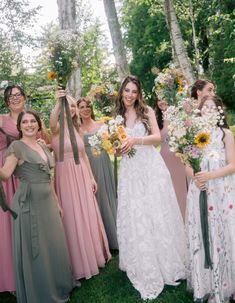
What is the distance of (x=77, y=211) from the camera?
5.48 metres

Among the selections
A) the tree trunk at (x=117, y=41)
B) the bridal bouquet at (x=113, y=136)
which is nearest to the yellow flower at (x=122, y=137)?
the bridal bouquet at (x=113, y=136)

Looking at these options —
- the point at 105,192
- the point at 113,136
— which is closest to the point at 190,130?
the point at 113,136

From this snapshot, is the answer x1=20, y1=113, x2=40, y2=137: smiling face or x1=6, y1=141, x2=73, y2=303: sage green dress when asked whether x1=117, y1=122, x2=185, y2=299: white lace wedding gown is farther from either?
x1=20, y1=113, x2=40, y2=137: smiling face

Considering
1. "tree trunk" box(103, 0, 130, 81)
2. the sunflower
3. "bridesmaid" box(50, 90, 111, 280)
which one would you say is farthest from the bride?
"tree trunk" box(103, 0, 130, 81)

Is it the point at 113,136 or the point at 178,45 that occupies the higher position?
the point at 178,45

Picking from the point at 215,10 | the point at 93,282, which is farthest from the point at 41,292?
the point at 215,10

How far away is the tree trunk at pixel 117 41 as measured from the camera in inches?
426

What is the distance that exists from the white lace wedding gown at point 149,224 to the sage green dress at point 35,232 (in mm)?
929

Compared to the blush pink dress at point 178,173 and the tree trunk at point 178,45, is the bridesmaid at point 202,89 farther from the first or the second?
the tree trunk at point 178,45

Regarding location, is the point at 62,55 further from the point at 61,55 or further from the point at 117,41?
the point at 117,41

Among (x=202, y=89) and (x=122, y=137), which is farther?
(x=202, y=89)

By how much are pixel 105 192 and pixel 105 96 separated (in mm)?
1622

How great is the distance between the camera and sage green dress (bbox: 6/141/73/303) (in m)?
4.58

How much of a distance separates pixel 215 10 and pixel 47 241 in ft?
71.3
